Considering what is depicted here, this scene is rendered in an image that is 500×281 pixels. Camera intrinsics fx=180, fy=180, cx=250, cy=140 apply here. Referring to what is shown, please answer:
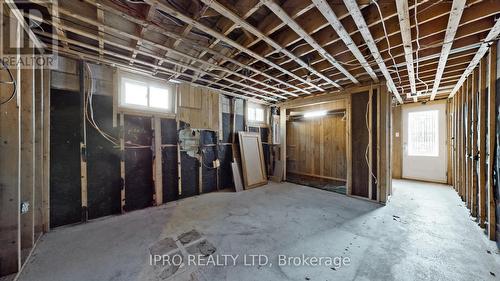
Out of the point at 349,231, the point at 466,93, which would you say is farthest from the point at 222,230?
the point at 466,93

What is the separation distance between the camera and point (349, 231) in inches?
100

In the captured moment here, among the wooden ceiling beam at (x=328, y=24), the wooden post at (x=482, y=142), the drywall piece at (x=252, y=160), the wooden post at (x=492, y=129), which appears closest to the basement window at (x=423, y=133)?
the wooden post at (x=482, y=142)

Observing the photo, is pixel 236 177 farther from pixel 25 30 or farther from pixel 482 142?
pixel 482 142

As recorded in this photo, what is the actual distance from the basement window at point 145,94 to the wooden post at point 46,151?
887mm

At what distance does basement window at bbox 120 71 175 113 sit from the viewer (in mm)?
3285

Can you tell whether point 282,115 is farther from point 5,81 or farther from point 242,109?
point 5,81

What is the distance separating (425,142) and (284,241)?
616 cm

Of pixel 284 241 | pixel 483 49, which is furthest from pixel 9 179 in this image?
pixel 483 49

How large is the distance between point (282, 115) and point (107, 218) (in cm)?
484

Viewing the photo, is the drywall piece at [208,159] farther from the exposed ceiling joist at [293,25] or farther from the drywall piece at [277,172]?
the exposed ceiling joist at [293,25]

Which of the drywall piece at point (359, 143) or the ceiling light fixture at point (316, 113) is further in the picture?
the ceiling light fixture at point (316, 113)

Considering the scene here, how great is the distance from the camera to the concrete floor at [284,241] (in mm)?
1740

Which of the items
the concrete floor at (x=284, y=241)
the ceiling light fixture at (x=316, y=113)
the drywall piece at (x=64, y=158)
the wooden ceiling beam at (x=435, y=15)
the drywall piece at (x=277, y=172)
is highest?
the wooden ceiling beam at (x=435, y=15)

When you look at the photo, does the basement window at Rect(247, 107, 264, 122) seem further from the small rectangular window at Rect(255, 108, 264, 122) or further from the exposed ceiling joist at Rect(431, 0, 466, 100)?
the exposed ceiling joist at Rect(431, 0, 466, 100)
